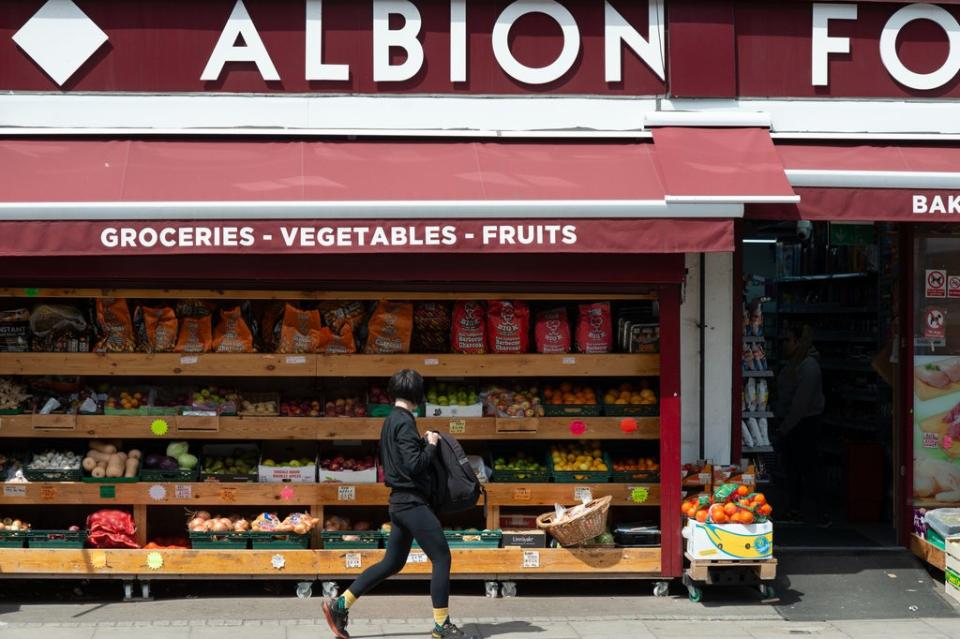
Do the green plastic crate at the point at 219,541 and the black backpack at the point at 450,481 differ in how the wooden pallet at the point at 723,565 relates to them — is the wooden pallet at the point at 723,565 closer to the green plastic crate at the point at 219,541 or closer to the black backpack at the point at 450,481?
the black backpack at the point at 450,481

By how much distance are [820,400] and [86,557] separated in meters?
7.11

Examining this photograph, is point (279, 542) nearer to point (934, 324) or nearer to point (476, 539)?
point (476, 539)

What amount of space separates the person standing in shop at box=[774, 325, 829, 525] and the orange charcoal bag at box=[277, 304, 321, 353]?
5.15 metres

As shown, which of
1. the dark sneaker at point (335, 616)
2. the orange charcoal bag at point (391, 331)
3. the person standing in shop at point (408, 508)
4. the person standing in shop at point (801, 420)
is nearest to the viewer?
the person standing in shop at point (408, 508)

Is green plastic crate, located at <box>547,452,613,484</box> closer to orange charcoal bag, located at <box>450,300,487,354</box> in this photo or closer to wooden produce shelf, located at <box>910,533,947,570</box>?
orange charcoal bag, located at <box>450,300,487,354</box>

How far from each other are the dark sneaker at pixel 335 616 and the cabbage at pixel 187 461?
1.99m

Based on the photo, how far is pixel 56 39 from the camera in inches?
379

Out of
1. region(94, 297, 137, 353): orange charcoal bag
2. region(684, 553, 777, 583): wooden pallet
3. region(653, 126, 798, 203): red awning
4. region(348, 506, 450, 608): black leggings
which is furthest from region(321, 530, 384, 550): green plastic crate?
region(653, 126, 798, 203): red awning

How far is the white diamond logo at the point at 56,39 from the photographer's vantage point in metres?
9.60

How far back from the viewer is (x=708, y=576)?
929cm

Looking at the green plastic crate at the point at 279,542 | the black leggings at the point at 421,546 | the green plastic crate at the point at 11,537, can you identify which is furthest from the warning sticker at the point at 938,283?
the green plastic crate at the point at 11,537

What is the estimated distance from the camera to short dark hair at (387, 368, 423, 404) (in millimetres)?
8000

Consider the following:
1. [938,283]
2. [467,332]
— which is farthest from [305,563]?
[938,283]

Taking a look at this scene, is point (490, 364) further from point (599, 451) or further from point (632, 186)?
point (632, 186)
